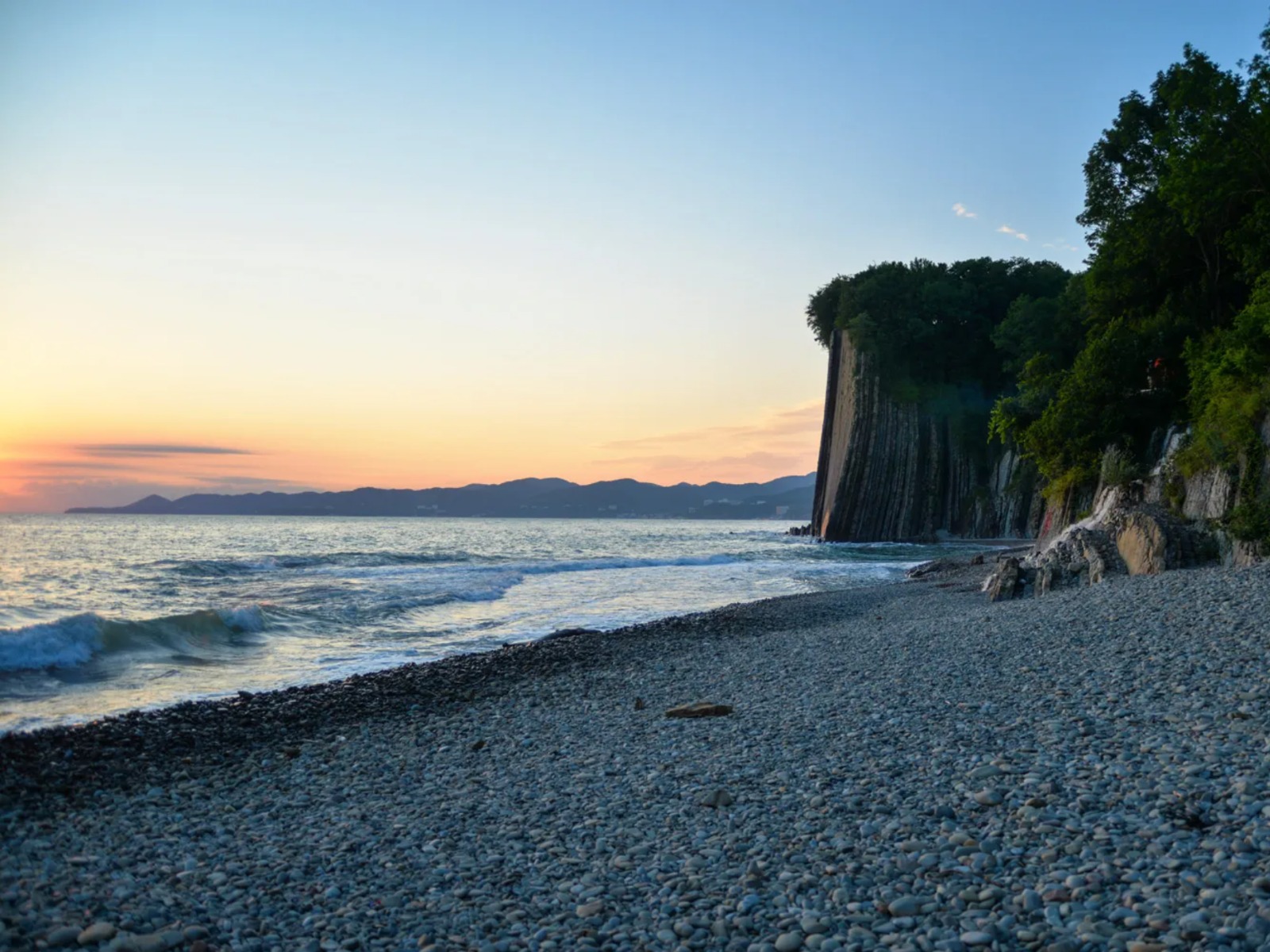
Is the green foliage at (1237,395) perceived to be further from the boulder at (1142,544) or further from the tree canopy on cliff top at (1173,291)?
the boulder at (1142,544)

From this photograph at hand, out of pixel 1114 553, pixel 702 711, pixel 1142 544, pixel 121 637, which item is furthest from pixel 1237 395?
pixel 121 637

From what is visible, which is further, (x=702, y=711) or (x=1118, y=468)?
(x=1118, y=468)

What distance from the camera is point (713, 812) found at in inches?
218

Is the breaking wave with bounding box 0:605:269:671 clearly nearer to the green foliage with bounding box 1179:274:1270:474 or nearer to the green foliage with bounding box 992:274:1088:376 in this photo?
the green foliage with bounding box 1179:274:1270:474

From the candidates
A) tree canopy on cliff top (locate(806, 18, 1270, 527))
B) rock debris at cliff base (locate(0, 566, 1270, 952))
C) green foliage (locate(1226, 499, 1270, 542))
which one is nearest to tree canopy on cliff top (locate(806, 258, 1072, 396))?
tree canopy on cliff top (locate(806, 18, 1270, 527))

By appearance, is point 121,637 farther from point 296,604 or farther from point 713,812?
point 713,812

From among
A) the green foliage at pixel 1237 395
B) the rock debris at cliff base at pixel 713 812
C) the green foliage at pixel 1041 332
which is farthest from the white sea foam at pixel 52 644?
the green foliage at pixel 1041 332

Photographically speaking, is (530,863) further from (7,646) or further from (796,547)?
(796,547)

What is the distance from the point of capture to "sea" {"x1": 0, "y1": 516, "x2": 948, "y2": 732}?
12523 mm

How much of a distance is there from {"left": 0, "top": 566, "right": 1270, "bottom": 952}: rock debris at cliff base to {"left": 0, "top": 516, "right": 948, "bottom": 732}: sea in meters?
3.48

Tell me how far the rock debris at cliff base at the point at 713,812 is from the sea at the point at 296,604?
3.48 metres

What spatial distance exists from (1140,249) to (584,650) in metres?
19.6

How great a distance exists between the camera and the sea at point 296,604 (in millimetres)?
12523

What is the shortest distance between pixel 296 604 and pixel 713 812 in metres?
19.7
